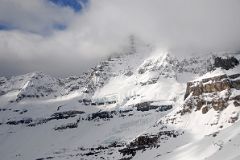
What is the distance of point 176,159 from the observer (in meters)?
151

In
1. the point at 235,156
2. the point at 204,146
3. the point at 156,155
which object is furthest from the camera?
the point at 156,155

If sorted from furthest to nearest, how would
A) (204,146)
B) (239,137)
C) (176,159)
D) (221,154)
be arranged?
(176,159)
(204,146)
(239,137)
(221,154)

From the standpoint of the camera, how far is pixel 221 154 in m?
99.5

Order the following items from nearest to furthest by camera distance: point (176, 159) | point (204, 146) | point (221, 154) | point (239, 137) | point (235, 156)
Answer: point (235, 156)
point (221, 154)
point (239, 137)
point (204, 146)
point (176, 159)

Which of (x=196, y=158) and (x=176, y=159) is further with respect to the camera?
(x=176, y=159)

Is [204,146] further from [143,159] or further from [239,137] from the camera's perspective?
[143,159]

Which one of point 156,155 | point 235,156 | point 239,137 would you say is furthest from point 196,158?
point 156,155

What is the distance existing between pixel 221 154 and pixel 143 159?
101912mm

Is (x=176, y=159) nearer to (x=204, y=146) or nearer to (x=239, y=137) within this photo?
(x=204, y=146)

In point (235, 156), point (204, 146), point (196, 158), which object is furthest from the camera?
point (204, 146)

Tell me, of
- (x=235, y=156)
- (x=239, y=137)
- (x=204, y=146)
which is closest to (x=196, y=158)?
(x=204, y=146)

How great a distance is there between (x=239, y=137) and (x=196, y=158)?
72.8 ft

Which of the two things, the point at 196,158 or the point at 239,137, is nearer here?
the point at 239,137

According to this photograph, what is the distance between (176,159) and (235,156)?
65.5 m
